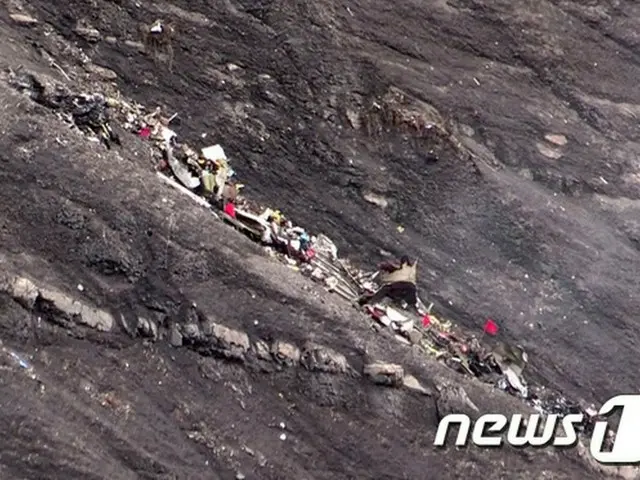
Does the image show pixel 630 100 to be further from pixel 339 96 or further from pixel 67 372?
pixel 67 372

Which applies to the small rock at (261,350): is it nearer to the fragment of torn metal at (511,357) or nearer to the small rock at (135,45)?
the fragment of torn metal at (511,357)

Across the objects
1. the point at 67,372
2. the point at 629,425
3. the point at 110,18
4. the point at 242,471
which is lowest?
the point at 629,425

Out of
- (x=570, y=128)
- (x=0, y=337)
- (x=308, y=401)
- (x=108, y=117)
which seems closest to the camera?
(x=0, y=337)

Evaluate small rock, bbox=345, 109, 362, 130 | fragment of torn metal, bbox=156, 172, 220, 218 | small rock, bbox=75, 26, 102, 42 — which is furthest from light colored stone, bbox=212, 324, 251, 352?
small rock, bbox=75, 26, 102, 42

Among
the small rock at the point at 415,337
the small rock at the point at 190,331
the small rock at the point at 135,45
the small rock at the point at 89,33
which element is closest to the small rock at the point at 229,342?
the small rock at the point at 190,331

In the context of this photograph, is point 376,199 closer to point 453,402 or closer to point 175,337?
point 453,402

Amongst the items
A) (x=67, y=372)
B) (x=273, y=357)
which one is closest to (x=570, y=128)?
(x=273, y=357)

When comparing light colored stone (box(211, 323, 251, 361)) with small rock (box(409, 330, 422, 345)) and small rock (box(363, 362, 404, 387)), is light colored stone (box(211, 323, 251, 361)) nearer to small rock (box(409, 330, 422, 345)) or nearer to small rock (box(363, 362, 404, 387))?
small rock (box(363, 362, 404, 387))
